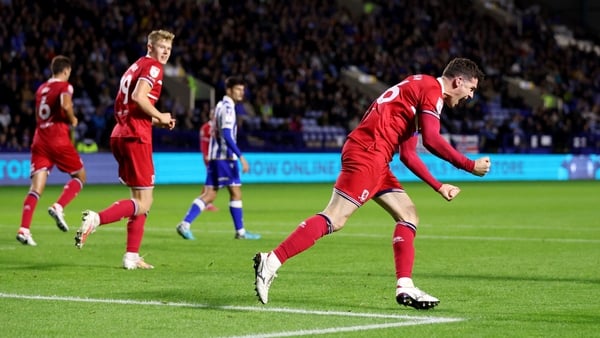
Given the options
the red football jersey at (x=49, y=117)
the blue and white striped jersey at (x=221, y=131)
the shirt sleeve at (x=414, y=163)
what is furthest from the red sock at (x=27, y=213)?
the shirt sleeve at (x=414, y=163)

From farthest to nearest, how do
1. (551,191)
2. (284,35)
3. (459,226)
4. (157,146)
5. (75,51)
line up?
(284,35)
(75,51)
(157,146)
(551,191)
(459,226)

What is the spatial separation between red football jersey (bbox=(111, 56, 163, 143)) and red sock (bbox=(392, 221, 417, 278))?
3413 millimetres

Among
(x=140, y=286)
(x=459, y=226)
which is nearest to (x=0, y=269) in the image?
(x=140, y=286)

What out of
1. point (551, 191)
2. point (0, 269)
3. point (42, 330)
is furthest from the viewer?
point (551, 191)

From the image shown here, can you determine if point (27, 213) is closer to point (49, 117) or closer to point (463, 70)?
point (49, 117)

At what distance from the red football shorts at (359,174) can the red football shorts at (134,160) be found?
11.1 feet

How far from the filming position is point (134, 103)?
432 inches

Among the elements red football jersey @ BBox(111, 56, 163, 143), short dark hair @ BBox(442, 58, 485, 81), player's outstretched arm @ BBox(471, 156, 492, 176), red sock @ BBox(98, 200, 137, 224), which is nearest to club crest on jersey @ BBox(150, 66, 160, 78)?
red football jersey @ BBox(111, 56, 163, 143)

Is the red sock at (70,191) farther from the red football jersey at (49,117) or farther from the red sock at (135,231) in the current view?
the red sock at (135,231)

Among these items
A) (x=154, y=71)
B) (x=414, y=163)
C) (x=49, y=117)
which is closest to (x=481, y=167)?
(x=414, y=163)

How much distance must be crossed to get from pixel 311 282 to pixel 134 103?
8.55ft

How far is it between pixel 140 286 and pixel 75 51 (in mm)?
26387

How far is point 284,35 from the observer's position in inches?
1729

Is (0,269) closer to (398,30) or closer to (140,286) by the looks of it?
(140,286)
